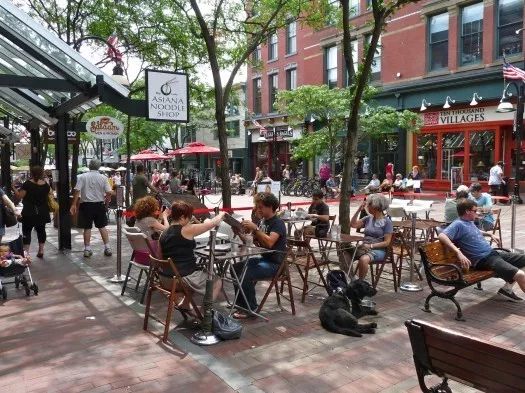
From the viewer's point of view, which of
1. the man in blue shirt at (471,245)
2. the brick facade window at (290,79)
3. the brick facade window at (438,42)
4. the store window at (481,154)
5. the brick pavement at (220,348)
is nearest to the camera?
the brick pavement at (220,348)

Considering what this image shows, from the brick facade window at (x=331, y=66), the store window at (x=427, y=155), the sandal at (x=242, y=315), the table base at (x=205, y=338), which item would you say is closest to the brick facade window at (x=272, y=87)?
the brick facade window at (x=331, y=66)

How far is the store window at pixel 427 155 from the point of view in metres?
22.1

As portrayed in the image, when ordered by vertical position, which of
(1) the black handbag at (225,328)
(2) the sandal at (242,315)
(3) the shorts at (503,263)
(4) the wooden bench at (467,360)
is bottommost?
(2) the sandal at (242,315)

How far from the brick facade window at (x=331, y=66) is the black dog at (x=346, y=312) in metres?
23.0

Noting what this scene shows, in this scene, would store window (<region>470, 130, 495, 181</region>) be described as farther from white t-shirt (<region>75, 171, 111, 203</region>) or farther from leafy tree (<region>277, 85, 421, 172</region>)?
white t-shirt (<region>75, 171, 111, 203</region>)

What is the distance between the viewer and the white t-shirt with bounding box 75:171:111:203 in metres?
8.38

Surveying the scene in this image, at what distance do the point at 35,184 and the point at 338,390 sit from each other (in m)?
6.39

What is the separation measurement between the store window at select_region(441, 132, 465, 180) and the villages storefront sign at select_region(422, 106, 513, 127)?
616 mm

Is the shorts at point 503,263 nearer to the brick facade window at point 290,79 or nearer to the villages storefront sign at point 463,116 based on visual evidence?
the villages storefront sign at point 463,116

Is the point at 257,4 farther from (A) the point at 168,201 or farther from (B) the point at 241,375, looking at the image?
(B) the point at 241,375

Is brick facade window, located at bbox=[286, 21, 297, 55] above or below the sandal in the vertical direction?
above

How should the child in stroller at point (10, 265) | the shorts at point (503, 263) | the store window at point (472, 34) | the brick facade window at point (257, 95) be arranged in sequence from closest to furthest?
the shorts at point (503, 263) → the child in stroller at point (10, 265) → the store window at point (472, 34) → the brick facade window at point (257, 95)

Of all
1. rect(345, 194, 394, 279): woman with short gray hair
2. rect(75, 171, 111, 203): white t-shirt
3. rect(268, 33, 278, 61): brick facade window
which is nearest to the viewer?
rect(345, 194, 394, 279): woman with short gray hair

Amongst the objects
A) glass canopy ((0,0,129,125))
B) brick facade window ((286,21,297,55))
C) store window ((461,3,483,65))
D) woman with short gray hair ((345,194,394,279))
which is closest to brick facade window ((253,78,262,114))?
brick facade window ((286,21,297,55))
